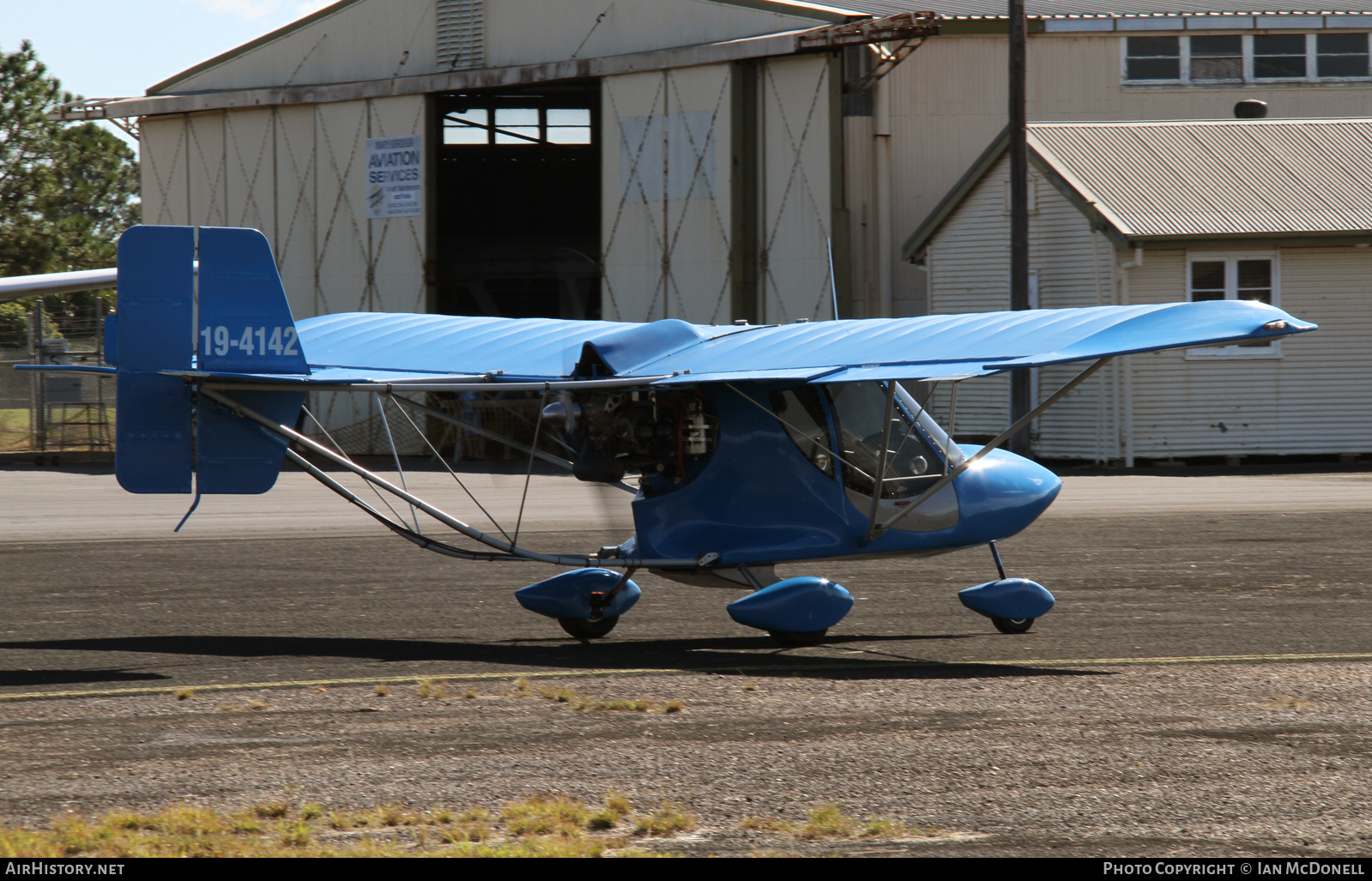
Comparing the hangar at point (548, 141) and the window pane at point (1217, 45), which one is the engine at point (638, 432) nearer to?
the hangar at point (548, 141)

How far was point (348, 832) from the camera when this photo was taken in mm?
5734

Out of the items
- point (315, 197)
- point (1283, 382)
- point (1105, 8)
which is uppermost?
point (1105, 8)

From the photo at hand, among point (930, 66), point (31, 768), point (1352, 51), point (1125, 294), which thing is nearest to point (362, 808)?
point (31, 768)

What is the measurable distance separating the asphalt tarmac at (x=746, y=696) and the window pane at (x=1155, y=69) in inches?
782

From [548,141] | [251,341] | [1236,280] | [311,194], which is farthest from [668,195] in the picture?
[251,341]

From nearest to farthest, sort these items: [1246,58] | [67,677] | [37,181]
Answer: [67,677] < [1246,58] < [37,181]

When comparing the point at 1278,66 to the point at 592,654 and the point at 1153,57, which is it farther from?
the point at 592,654

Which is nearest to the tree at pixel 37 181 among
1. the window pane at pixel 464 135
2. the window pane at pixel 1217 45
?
the window pane at pixel 464 135

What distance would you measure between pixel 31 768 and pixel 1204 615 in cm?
877

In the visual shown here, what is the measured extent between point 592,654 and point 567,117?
1414 inches

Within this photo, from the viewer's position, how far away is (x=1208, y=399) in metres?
28.6

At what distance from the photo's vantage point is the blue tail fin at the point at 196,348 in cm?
1026

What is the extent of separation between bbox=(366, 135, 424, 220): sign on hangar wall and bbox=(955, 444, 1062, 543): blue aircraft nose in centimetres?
2667

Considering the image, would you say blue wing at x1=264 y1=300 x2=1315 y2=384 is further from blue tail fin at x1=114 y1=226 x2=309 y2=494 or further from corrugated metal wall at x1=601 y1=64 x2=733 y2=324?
corrugated metal wall at x1=601 y1=64 x2=733 y2=324
